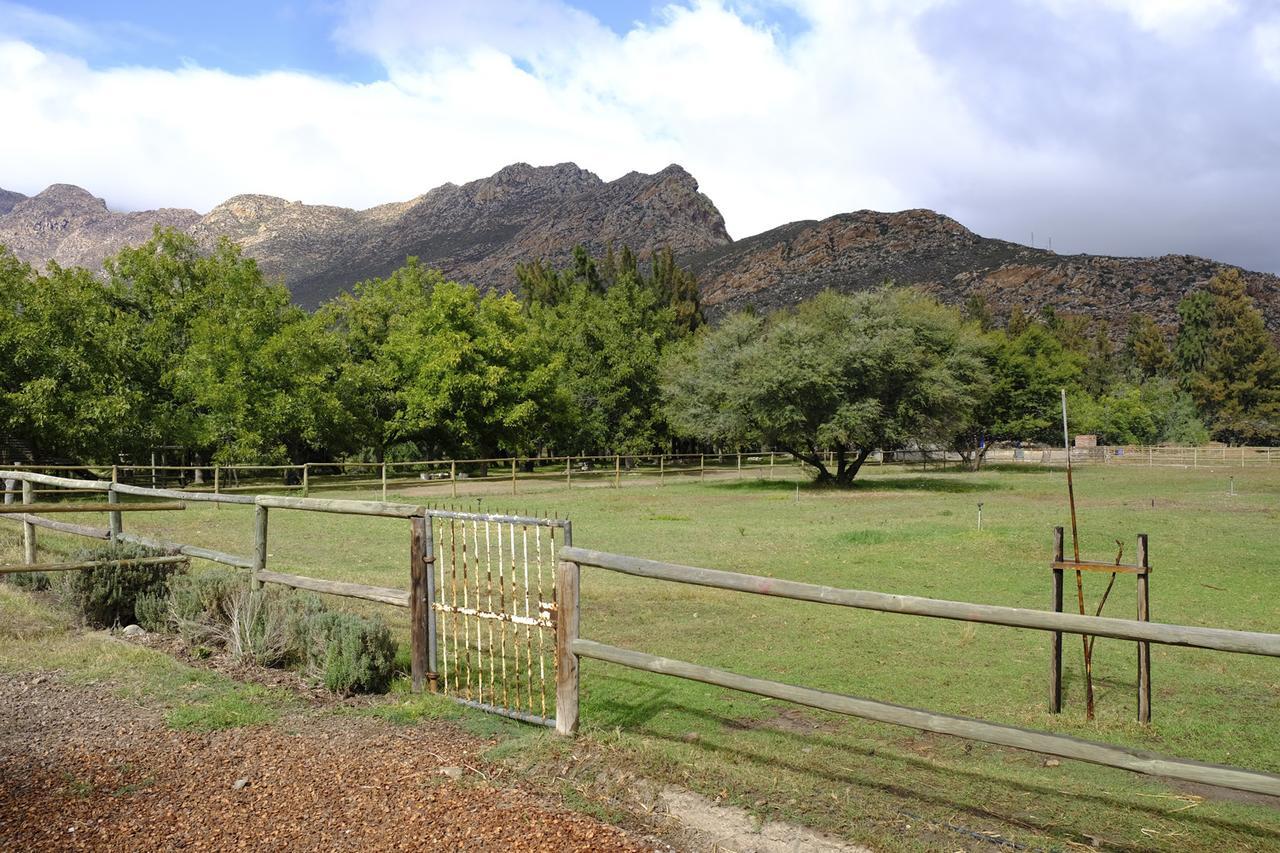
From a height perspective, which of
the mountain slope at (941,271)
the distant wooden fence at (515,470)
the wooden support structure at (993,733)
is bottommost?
the distant wooden fence at (515,470)

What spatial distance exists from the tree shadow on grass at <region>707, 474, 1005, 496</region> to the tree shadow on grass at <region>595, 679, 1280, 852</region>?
2792 cm

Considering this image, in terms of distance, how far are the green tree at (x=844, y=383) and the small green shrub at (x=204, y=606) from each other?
29.9 meters

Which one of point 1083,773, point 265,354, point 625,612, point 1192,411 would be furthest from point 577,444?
point 1192,411

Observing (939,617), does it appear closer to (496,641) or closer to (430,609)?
(430,609)

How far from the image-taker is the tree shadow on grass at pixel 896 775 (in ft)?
14.2

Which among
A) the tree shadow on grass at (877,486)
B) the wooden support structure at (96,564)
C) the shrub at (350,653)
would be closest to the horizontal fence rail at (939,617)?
the shrub at (350,653)

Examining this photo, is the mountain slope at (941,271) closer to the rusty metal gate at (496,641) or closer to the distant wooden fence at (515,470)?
the distant wooden fence at (515,470)

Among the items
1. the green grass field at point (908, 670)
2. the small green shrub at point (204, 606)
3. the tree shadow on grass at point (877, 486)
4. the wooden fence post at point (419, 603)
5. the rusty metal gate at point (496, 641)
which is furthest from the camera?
the tree shadow on grass at point (877, 486)

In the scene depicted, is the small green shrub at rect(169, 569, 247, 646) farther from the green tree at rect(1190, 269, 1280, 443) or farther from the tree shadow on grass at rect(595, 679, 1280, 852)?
the green tree at rect(1190, 269, 1280, 443)

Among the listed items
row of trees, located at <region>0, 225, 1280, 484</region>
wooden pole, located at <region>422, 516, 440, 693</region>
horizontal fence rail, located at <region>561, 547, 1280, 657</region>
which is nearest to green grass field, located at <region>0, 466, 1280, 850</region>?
wooden pole, located at <region>422, 516, 440, 693</region>

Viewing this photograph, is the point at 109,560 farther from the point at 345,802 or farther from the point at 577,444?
the point at 577,444

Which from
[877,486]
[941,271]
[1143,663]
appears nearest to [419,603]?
[1143,663]

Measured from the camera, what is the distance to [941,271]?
15812 cm

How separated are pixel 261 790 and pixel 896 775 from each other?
3.55 m
